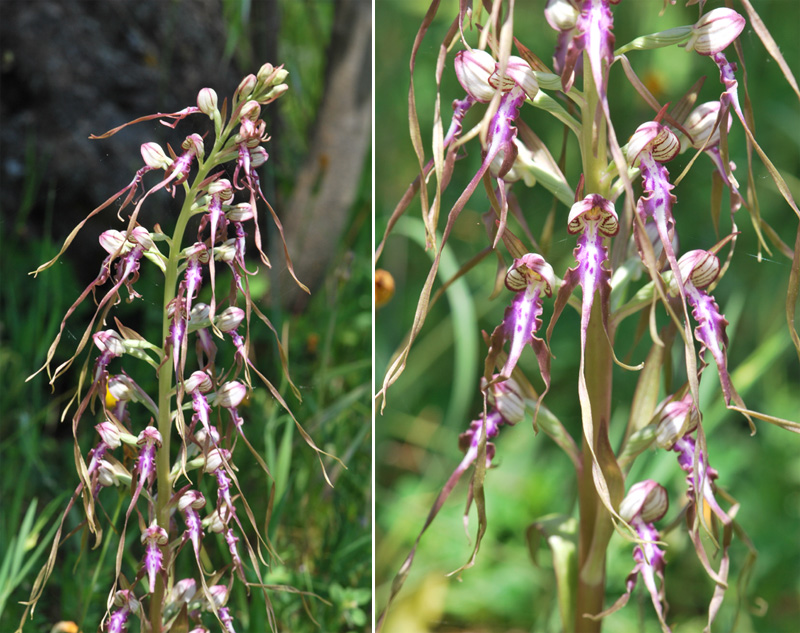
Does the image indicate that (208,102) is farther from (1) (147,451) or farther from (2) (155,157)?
(1) (147,451)

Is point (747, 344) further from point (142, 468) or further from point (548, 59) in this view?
point (142, 468)

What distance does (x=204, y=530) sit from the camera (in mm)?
656

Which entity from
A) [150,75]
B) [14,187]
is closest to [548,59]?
[150,75]

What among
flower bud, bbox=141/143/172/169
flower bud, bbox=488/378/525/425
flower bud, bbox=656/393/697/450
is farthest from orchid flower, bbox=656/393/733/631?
flower bud, bbox=141/143/172/169

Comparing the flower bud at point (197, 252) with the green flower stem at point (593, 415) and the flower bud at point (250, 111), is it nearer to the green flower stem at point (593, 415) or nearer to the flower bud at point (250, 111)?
the flower bud at point (250, 111)

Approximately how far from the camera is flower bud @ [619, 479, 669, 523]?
0.57 metres

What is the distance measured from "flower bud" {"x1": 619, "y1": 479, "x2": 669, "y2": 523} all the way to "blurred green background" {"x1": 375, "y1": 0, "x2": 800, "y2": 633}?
0.18 metres

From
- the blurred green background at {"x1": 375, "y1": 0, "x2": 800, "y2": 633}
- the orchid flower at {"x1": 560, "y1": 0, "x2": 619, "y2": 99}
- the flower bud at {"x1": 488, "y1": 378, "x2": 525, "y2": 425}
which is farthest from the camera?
the blurred green background at {"x1": 375, "y1": 0, "x2": 800, "y2": 633}

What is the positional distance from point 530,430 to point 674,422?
1.43ft

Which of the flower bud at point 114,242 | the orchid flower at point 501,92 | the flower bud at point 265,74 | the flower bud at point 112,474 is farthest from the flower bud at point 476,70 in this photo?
the flower bud at point 112,474

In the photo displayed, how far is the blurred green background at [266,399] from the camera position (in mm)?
705

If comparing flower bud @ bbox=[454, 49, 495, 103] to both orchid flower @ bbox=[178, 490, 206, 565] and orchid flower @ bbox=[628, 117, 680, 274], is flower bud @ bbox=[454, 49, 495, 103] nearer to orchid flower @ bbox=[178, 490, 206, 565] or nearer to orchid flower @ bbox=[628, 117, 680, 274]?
orchid flower @ bbox=[628, 117, 680, 274]

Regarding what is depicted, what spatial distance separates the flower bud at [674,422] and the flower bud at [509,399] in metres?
0.10

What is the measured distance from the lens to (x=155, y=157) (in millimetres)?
649
